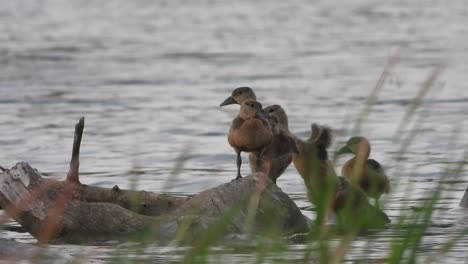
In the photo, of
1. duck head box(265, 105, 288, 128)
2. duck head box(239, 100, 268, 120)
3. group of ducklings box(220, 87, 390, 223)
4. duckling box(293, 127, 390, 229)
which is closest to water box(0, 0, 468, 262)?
duckling box(293, 127, 390, 229)

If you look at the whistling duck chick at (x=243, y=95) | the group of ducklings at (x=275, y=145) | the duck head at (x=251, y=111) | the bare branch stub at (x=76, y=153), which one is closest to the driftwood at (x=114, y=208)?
the bare branch stub at (x=76, y=153)

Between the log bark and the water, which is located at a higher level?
the water

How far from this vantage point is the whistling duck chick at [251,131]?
400 inches

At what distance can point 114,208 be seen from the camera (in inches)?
371

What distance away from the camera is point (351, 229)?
19.8 feet

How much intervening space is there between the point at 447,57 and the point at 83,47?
6.41m

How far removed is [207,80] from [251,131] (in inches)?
406

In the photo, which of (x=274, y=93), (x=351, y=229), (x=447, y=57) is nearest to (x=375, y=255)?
(x=351, y=229)

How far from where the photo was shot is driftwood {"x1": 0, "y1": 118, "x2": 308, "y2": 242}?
9031 mm

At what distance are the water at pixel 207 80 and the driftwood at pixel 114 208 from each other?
323 mm

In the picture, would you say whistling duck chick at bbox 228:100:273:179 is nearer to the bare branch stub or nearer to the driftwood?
the driftwood

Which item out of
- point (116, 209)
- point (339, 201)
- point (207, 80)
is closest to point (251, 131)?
point (116, 209)

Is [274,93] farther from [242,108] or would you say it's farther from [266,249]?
[266,249]

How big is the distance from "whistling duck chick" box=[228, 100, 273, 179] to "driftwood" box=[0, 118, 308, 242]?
22.2 inches
